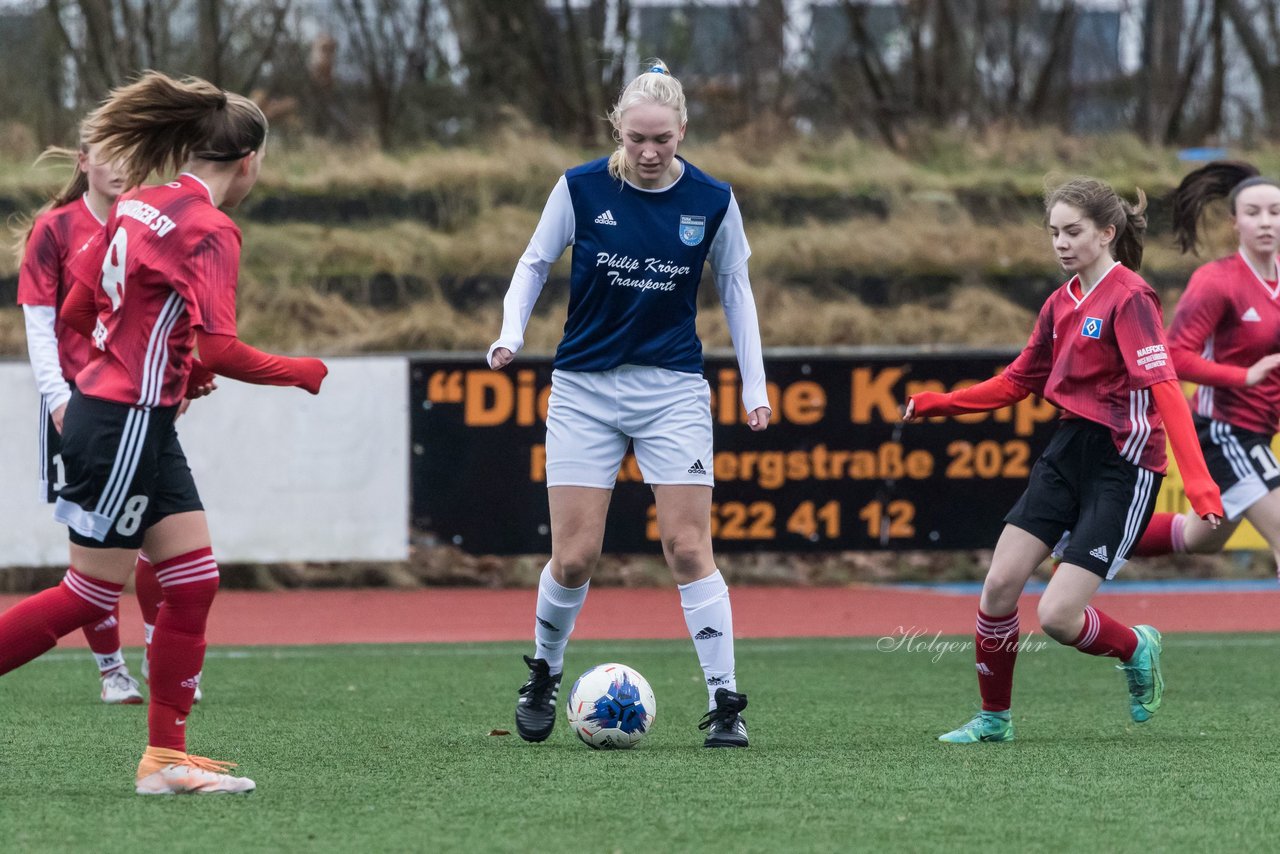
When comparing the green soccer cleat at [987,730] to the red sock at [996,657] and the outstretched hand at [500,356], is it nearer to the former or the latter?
the red sock at [996,657]

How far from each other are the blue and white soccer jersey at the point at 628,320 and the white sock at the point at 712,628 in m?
0.34

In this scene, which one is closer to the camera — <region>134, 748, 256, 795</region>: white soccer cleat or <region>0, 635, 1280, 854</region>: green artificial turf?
<region>0, 635, 1280, 854</region>: green artificial turf

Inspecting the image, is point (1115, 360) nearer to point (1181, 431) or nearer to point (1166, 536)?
point (1181, 431)

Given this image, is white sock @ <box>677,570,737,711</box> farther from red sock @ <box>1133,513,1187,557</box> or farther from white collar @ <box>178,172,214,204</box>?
red sock @ <box>1133,513,1187,557</box>

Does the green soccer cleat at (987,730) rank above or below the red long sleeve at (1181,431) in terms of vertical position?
below

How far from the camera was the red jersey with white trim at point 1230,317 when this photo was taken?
6742 mm

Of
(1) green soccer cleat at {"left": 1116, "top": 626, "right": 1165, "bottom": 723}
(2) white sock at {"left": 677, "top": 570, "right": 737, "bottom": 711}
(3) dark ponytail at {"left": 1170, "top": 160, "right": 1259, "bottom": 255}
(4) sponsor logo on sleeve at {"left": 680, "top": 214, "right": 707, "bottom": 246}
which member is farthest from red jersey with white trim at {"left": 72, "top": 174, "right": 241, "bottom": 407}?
(3) dark ponytail at {"left": 1170, "top": 160, "right": 1259, "bottom": 255}

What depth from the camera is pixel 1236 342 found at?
680 centimetres

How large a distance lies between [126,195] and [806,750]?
8.33ft

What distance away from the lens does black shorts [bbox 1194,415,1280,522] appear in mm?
6848

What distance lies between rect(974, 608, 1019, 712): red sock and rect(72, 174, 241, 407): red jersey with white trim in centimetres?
263

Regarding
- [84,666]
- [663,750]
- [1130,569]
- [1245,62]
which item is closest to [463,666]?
[84,666]

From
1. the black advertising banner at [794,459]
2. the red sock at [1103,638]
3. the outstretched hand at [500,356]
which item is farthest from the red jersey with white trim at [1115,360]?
the black advertising banner at [794,459]

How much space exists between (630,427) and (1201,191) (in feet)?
9.33
